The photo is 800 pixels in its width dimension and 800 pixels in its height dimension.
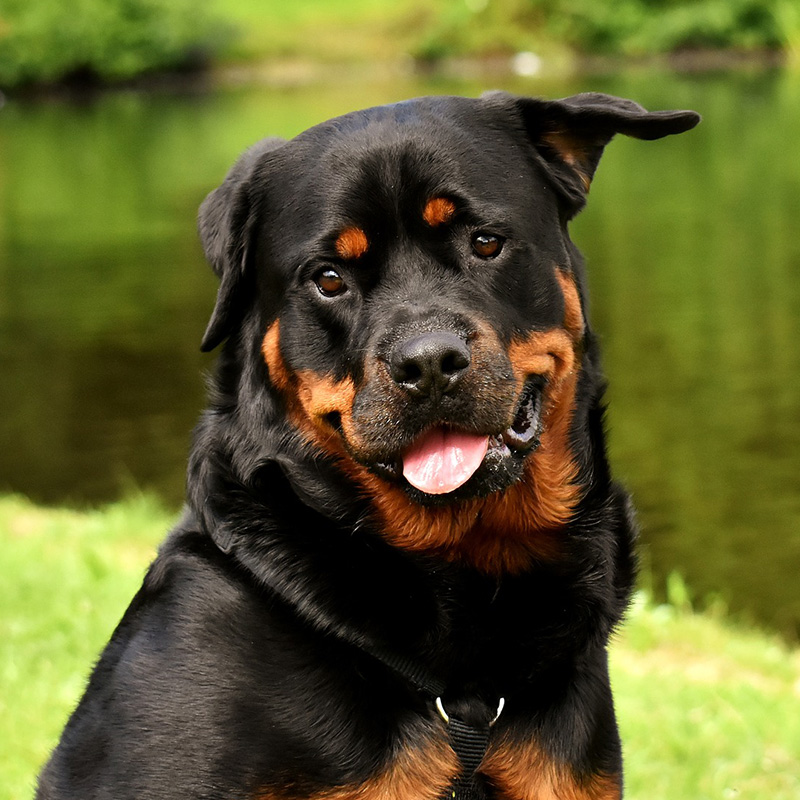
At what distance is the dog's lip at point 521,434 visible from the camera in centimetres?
356

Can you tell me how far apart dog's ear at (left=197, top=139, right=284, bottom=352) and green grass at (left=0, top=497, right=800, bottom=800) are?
59.5 inches

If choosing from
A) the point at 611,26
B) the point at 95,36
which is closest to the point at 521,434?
the point at 611,26

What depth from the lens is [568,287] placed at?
12.5 ft

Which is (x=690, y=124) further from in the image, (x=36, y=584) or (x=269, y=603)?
(x=36, y=584)

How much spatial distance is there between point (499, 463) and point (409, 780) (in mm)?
825

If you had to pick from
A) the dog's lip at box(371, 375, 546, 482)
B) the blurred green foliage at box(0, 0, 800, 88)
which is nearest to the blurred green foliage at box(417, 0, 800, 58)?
the blurred green foliage at box(0, 0, 800, 88)

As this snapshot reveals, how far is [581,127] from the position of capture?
3920 mm

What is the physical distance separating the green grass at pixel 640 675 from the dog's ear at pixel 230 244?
1512mm

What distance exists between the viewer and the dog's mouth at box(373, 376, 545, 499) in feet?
11.5

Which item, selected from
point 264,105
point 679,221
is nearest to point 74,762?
point 679,221

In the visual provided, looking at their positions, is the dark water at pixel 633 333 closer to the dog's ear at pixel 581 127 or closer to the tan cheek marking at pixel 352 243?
the dog's ear at pixel 581 127

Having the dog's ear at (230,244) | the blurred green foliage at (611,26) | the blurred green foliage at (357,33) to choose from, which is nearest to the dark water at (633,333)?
the dog's ear at (230,244)

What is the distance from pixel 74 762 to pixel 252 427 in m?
0.98

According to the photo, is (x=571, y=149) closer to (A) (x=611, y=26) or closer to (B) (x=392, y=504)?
(B) (x=392, y=504)
